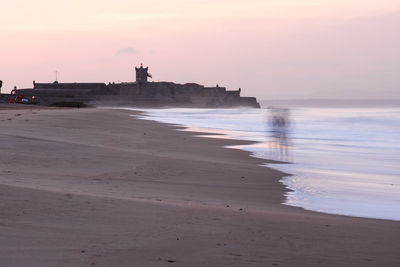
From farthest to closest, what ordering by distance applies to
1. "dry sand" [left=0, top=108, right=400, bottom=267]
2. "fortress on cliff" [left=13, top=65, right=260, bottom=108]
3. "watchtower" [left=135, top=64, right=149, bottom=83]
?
"watchtower" [left=135, top=64, right=149, bottom=83], "fortress on cliff" [left=13, top=65, right=260, bottom=108], "dry sand" [left=0, top=108, right=400, bottom=267]

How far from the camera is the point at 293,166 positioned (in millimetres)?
14906

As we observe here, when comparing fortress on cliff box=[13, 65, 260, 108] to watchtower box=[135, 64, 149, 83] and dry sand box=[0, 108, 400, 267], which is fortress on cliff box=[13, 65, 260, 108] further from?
dry sand box=[0, 108, 400, 267]

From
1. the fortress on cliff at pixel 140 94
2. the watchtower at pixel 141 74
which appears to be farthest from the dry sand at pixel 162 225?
the watchtower at pixel 141 74

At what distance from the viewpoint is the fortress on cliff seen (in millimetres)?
113812

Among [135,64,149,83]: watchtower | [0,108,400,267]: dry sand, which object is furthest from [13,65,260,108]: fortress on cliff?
[0,108,400,267]: dry sand

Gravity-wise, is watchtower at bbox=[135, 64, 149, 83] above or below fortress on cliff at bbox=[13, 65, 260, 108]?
above

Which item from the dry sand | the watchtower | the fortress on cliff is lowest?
the dry sand

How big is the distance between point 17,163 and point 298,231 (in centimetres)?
639

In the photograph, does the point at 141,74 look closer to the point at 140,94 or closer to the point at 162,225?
the point at 140,94

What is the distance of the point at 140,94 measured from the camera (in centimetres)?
12875

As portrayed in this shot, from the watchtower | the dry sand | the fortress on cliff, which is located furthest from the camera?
the watchtower

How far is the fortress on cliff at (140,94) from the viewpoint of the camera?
373ft

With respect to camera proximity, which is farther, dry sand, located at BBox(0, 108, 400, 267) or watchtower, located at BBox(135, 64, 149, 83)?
watchtower, located at BBox(135, 64, 149, 83)

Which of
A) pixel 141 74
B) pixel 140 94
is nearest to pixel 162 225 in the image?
pixel 140 94
